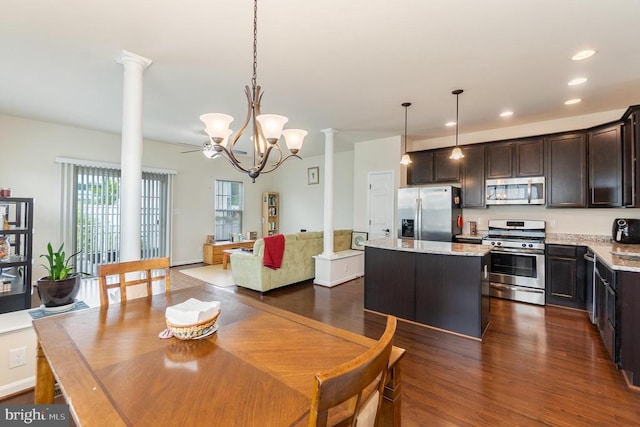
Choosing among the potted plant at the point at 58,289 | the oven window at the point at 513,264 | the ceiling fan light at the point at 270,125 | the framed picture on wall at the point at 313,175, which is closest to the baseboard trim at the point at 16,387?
the potted plant at the point at 58,289

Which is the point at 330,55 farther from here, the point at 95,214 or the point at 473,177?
the point at 95,214

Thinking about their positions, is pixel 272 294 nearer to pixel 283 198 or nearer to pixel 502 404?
pixel 502 404

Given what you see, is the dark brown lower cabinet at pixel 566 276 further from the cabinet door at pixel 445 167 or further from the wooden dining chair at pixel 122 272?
the wooden dining chair at pixel 122 272

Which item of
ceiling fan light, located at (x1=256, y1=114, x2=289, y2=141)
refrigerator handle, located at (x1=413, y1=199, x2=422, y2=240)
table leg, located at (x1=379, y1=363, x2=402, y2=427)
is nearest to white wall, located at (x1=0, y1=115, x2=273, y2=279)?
refrigerator handle, located at (x1=413, y1=199, x2=422, y2=240)

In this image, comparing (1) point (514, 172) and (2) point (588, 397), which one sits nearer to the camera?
(2) point (588, 397)

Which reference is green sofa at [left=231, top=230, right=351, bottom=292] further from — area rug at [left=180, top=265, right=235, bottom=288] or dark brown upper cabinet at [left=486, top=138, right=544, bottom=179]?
dark brown upper cabinet at [left=486, top=138, right=544, bottom=179]

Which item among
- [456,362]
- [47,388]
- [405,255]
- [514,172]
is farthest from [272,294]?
[514,172]

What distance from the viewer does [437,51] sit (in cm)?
260

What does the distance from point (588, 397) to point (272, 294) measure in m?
3.60

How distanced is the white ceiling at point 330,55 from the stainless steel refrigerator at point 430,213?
48.8 inches

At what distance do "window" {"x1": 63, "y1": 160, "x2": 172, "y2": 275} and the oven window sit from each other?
5.58m

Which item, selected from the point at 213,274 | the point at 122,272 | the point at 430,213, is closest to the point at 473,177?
the point at 430,213

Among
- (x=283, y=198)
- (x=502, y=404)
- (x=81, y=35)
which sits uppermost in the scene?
(x=81, y=35)

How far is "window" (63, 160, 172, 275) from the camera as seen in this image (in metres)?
5.14
